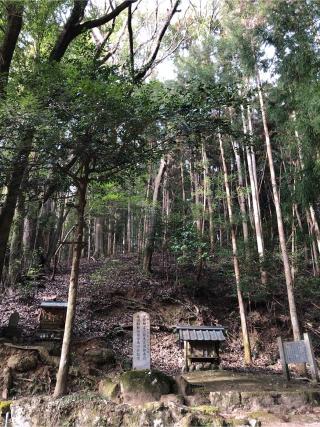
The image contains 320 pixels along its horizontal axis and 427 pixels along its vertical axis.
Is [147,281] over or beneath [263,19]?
beneath

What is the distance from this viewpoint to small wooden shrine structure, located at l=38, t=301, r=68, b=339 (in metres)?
7.12

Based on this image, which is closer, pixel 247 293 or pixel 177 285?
pixel 247 293

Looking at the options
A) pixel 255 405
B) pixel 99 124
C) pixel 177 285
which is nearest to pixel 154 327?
pixel 177 285

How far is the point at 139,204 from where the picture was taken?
13.8 m

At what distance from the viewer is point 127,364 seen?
268 inches

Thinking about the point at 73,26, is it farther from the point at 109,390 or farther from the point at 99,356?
the point at 109,390

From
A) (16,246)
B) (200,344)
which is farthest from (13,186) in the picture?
(200,344)

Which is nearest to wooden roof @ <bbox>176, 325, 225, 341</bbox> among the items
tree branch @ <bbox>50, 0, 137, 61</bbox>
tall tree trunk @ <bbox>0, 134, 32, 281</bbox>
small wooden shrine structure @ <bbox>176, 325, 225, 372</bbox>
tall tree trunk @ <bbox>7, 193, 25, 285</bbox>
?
small wooden shrine structure @ <bbox>176, 325, 225, 372</bbox>

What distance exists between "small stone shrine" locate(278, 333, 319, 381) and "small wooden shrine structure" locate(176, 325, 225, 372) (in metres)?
1.41

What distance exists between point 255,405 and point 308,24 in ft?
24.4

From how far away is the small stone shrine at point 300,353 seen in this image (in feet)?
18.5

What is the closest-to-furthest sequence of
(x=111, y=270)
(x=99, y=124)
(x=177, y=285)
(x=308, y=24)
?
(x=99, y=124), (x=308, y=24), (x=177, y=285), (x=111, y=270)

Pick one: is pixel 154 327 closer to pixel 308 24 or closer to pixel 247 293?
pixel 247 293

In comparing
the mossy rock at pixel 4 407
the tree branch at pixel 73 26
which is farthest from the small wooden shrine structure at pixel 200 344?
the tree branch at pixel 73 26
